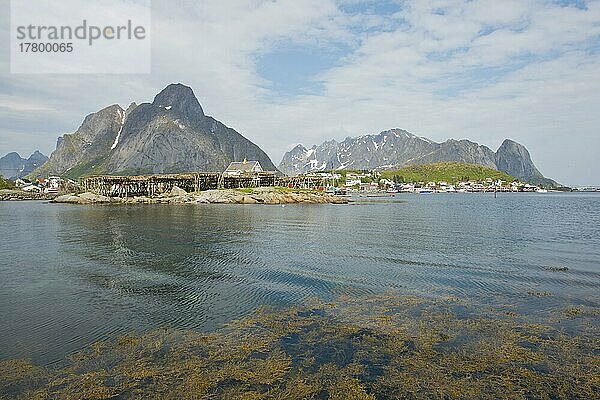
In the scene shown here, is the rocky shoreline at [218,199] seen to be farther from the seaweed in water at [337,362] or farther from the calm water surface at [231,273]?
the seaweed in water at [337,362]

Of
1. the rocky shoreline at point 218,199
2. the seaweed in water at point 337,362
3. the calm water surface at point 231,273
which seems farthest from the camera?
the rocky shoreline at point 218,199

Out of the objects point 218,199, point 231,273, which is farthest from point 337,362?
point 218,199

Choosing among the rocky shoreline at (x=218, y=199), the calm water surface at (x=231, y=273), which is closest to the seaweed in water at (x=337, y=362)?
the calm water surface at (x=231, y=273)

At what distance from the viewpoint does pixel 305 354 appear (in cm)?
1227

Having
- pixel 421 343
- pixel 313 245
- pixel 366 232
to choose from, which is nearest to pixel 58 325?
pixel 421 343

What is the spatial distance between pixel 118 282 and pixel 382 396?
16371mm

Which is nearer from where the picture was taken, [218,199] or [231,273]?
[231,273]

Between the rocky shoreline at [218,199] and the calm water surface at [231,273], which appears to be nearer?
the calm water surface at [231,273]

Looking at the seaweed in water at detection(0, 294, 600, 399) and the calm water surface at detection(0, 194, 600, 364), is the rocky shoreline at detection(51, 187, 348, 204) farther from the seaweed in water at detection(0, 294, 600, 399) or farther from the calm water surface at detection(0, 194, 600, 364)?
the seaweed in water at detection(0, 294, 600, 399)

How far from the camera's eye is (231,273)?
76.0ft

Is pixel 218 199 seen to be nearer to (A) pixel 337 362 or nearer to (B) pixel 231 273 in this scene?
(B) pixel 231 273

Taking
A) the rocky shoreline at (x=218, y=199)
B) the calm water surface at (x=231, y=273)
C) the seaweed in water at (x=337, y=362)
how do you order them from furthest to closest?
the rocky shoreline at (x=218, y=199) → the calm water surface at (x=231, y=273) → the seaweed in water at (x=337, y=362)

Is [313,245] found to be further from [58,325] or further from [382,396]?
[382,396]

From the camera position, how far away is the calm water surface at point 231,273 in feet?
51.4
